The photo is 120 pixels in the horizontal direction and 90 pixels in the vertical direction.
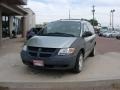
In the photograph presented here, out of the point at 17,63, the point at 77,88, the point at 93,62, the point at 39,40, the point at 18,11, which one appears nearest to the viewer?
the point at 77,88

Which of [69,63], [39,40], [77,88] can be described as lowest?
[77,88]

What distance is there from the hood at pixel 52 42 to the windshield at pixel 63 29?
0.57 m

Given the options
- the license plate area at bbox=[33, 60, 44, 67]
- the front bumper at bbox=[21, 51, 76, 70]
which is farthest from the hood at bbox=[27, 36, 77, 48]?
the license plate area at bbox=[33, 60, 44, 67]

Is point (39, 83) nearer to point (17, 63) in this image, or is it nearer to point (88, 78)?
point (88, 78)

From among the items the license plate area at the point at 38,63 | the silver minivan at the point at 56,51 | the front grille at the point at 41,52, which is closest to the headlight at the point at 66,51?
the silver minivan at the point at 56,51

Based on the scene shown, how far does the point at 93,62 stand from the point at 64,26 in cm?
222

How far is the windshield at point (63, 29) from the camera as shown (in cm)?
1002

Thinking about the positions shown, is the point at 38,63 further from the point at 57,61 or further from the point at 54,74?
the point at 54,74

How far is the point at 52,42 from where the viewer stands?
29.4 ft

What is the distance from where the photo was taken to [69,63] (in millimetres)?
8719

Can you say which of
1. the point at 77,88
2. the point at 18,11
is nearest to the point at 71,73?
the point at 77,88

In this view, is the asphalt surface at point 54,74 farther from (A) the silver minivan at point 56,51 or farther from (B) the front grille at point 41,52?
(B) the front grille at point 41,52

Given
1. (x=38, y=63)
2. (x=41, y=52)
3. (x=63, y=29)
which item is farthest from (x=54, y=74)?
(x=63, y=29)

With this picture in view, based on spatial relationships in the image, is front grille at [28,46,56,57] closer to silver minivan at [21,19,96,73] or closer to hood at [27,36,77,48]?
silver minivan at [21,19,96,73]
